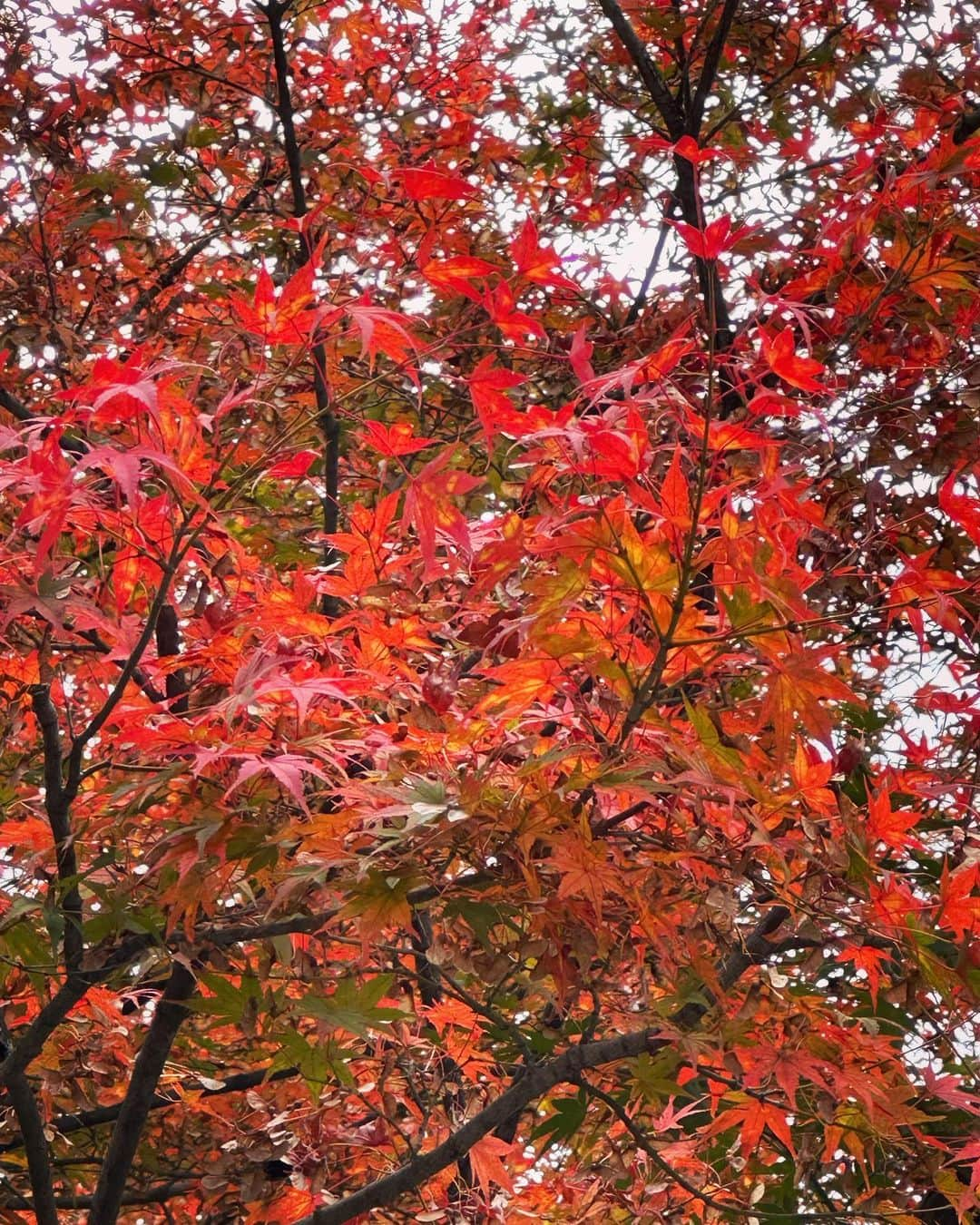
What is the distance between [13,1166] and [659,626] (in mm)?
2998

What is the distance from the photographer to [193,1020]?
3.54m

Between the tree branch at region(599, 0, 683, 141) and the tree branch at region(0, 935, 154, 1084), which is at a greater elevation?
the tree branch at region(599, 0, 683, 141)

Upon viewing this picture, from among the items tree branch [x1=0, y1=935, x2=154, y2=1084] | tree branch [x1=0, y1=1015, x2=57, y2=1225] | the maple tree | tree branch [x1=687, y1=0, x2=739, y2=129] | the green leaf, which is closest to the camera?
the maple tree

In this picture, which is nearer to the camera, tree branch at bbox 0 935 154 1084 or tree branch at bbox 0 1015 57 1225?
tree branch at bbox 0 935 154 1084

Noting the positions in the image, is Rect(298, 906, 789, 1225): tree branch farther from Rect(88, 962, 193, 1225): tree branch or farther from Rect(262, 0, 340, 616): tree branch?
Rect(262, 0, 340, 616): tree branch

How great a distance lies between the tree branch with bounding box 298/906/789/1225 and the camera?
257 cm

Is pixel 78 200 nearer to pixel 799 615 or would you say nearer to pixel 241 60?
pixel 241 60

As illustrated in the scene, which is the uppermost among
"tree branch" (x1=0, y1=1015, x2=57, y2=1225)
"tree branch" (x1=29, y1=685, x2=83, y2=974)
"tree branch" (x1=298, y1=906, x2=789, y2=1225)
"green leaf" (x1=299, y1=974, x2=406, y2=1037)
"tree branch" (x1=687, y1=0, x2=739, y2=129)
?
"tree branch" (x1=687, y1=0, x2=739, y2=129)

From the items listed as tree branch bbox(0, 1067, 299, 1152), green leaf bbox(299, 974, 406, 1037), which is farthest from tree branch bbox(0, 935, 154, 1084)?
tree branch bbox(0, 1067, 299, 1152)

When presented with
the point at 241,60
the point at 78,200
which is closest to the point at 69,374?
the point at 78,200

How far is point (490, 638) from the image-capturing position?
1.90m

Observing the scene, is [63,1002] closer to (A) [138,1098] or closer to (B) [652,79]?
(A) [138,1098]

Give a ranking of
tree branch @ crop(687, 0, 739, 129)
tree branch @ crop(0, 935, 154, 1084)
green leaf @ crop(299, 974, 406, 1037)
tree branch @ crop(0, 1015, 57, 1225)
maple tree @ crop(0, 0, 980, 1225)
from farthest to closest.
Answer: tree branch @ crop(687, 0, 739, 129)
tree branch @ crop(0, 1015, 57, 1225)
tree branch @ crop(0, 935, 154, 1084)
green leaf @ crop(299, 974, 406, 1037)
maple tree @ crop(0, 0, 980, 1225)

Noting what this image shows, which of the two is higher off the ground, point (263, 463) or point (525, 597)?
point (263, 463)
